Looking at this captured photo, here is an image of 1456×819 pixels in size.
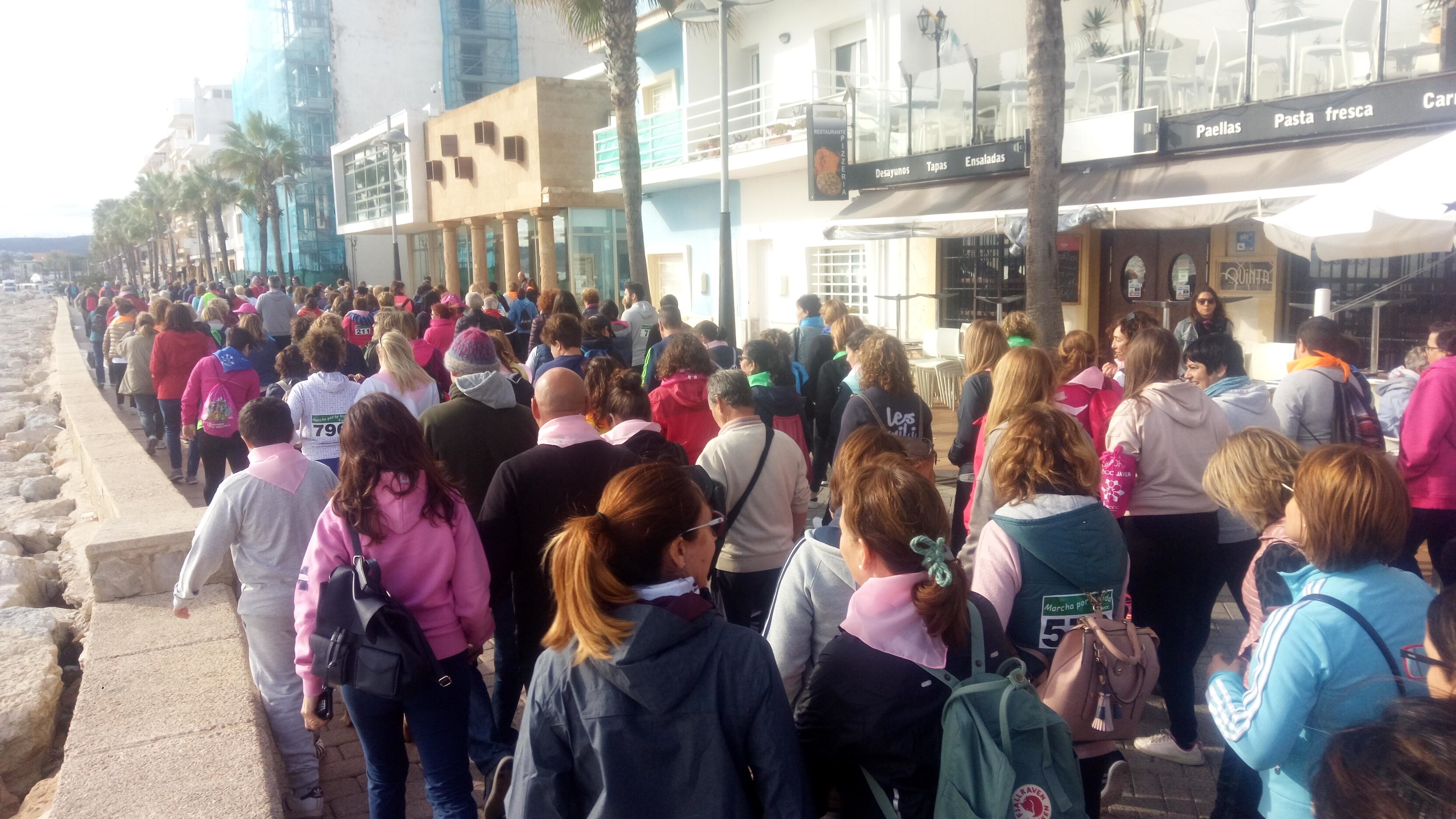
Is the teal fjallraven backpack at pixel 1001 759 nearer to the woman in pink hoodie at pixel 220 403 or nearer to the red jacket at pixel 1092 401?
the red jacket at pixel 1092 401

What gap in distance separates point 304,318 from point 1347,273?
37.3 feet

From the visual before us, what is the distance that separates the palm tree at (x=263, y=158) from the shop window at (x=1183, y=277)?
1787 inches

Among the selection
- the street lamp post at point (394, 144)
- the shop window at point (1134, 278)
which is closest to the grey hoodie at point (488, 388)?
the shop window at point (1134, 278)

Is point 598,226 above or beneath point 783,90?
beneath

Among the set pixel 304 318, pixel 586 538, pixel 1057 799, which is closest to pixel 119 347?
→ pixel 304 318

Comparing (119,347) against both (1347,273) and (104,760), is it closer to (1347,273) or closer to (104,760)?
(104,760)

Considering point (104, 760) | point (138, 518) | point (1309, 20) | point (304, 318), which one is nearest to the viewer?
point (104, 760)

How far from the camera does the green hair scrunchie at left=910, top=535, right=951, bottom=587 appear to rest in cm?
212

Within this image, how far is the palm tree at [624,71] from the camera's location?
14.9m

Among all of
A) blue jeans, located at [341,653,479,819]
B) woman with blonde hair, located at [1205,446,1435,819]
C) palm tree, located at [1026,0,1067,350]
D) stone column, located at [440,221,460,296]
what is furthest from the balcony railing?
woman with blonde hair, located at [1205,446,1435,819]

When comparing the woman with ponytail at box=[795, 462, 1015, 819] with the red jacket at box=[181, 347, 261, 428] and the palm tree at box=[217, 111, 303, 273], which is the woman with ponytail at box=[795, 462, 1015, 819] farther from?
the palm tree at box=[217, 111, 303, 273]

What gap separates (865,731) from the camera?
208 centimetres

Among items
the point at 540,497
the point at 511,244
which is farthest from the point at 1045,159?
the point at 511,244

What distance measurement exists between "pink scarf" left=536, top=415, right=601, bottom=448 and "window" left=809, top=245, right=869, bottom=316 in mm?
13755
